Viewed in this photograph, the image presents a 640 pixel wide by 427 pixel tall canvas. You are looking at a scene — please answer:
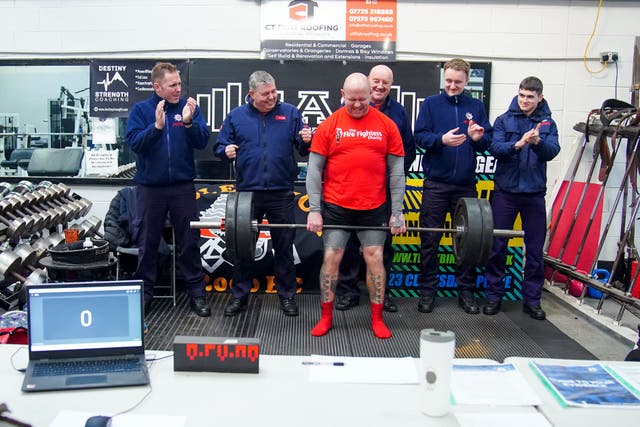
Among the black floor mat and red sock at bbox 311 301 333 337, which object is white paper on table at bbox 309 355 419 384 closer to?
the black floor mat

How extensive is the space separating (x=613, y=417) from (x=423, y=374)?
46 cm

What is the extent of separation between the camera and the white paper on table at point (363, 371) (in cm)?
156

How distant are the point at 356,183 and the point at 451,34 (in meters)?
1.96

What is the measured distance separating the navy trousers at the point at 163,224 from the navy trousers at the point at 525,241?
193 centimetres

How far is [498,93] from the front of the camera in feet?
Result: 15.3

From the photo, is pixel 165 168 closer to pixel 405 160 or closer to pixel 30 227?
pixel 30 227

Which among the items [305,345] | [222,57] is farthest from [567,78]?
[305,345]

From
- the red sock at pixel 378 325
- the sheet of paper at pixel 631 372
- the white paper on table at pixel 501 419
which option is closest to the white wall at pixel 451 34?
the red sock at pixel 378 325

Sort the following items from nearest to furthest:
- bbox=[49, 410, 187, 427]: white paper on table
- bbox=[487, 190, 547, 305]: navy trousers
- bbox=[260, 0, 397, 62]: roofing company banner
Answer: bbox=[49, 410, 187, 427]: white paper on table < bbox=[487, 190, 547, 305]: navy trousers < bbox=[260, 0, 397, 62]: roofing company banner

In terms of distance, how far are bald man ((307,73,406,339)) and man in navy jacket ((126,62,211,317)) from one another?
2.61 feet

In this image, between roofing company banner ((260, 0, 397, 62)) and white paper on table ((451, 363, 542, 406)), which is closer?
white paper on table ((451, 363, 542, 406))

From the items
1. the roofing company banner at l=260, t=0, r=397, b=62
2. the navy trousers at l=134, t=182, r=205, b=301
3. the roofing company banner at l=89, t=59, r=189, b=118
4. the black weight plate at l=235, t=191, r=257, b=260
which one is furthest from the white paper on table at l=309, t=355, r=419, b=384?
the roofing company banner at l=89, t=59, r=189, b=118

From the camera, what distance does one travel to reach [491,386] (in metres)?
1.53

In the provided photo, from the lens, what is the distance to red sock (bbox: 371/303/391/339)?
3426 millimetres
